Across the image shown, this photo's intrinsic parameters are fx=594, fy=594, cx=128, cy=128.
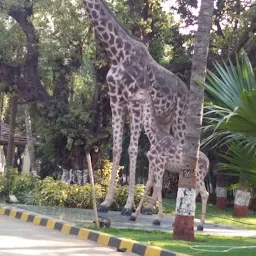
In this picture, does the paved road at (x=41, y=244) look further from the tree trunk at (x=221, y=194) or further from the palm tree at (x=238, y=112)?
the tree trunk at (x=221, y=194)

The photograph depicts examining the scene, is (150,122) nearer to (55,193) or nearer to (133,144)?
(133,144)

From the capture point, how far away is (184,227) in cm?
962

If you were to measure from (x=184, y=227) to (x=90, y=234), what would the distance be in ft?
5.50

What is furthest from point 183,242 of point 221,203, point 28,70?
point 221,203

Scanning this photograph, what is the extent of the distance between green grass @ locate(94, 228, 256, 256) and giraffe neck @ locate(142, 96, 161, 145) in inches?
142

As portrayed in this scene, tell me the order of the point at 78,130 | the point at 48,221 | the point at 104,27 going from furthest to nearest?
the point at 78,130 < the point at 104,27 < the point at 48,221

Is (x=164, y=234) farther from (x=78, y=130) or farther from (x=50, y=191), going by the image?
(x=78, y=130)

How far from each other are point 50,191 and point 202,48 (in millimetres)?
6994

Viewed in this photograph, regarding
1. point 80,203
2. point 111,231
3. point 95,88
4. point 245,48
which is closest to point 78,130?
point 95,88

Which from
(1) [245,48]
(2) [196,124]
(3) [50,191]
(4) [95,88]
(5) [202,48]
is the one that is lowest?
(3) [50,191]

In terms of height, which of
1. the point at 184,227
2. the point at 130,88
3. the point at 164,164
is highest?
the point at 130,88

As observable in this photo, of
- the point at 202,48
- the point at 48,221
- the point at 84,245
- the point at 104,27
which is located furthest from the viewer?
the point at 104,27

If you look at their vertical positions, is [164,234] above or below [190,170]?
below

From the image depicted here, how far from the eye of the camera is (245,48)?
1920 cm
